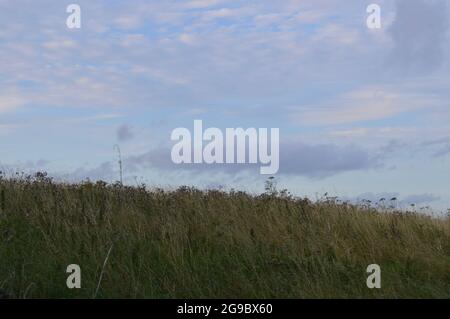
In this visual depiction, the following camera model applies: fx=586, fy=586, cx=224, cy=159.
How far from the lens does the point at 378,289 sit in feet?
23.4

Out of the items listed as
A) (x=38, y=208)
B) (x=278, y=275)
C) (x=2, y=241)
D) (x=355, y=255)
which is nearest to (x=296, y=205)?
(x=355, y=255)

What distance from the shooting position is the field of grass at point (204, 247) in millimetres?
7094

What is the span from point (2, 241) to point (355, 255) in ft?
16.5

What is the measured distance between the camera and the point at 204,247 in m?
8.54

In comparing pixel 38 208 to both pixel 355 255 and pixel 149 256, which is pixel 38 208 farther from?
pixel 355 255

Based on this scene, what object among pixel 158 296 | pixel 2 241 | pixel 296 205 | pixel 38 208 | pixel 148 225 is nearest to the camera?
pixel 158 296

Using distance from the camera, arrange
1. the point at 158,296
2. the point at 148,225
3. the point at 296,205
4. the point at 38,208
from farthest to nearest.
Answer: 1. the point at 296,205
2. the point at 38,208
3. the point at 148,225
4. the point at 158,296

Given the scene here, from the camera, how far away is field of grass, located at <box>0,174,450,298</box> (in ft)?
23.3
